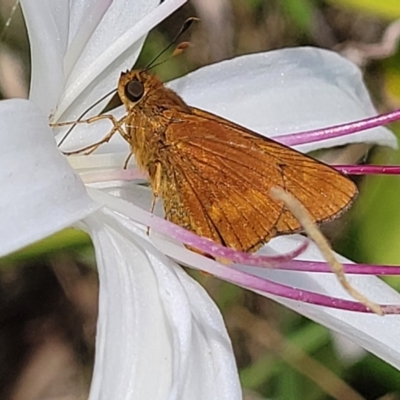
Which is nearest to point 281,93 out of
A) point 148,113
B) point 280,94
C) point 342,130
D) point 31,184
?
point 280,94

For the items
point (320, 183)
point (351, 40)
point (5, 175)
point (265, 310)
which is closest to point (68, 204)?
point (5, 175)

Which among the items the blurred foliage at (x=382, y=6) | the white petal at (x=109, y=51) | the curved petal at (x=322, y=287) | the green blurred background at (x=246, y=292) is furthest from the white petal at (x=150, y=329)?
the blurred foliage at (x=382, y=6)

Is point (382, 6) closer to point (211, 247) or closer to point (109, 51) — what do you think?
point (109, 51)

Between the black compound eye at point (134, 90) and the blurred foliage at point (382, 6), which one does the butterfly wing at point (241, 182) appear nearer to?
the black compound eye at point (134, 90)

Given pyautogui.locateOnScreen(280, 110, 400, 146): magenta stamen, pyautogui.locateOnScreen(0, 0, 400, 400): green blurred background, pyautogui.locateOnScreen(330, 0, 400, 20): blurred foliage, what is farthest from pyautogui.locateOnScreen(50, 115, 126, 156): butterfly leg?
pyautogui.locateOnScreen(330, 0, 400, 20): blurred foliage

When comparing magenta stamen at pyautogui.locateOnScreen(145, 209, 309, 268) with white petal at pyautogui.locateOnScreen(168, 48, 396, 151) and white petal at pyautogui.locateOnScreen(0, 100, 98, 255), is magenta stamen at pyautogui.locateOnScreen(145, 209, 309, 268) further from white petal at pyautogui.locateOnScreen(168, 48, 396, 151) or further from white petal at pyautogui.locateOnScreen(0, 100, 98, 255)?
white petal at pyautogui.locateOnScreen(168, 48, 396, 151)

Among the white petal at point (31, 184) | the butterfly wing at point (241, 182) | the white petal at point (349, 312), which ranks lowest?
the white petal at point (349, 312)
